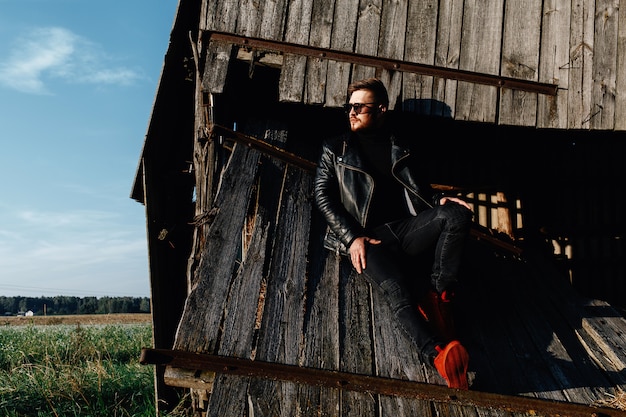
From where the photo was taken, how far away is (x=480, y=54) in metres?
5.22

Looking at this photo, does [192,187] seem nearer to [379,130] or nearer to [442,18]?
[379,130]

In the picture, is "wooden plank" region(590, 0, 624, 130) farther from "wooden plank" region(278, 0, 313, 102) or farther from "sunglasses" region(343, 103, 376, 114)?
"wooden plank" region(278, 0, 313, 102)

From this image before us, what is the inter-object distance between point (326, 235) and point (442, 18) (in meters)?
2.65

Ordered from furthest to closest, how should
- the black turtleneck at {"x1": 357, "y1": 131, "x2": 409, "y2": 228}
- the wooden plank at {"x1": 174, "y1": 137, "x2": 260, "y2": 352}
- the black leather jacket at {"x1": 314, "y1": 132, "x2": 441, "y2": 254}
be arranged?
the black turtleneck at {"x1": 357, "y1": 131, "x2": 409, "y2": 228} → the black leather jacket at {"x1": 314, "y1": 132, "x2": 441, "y2": 254} → the wooden plank at {"x1": 174, "y1": 137, "x2": 260, "y2": 352}

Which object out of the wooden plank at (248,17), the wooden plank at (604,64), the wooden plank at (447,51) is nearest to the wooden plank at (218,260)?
the wooden plank at (248,17)

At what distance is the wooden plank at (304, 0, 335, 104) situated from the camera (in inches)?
194

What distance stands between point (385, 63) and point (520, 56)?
144cm

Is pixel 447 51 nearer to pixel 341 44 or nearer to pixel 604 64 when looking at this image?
pixel 341 44

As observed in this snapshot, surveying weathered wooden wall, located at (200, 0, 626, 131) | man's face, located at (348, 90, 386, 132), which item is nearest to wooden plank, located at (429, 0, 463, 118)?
weathered wooden wall, located at (200, 0, 626, 131)

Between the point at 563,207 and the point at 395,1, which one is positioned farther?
the point at 563,207

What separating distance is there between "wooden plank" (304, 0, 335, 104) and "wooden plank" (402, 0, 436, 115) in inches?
31.4

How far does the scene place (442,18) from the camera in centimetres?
520

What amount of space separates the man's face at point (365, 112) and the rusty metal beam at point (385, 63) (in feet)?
2.94

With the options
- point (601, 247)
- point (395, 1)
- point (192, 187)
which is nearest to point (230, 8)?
point (395, 1)
